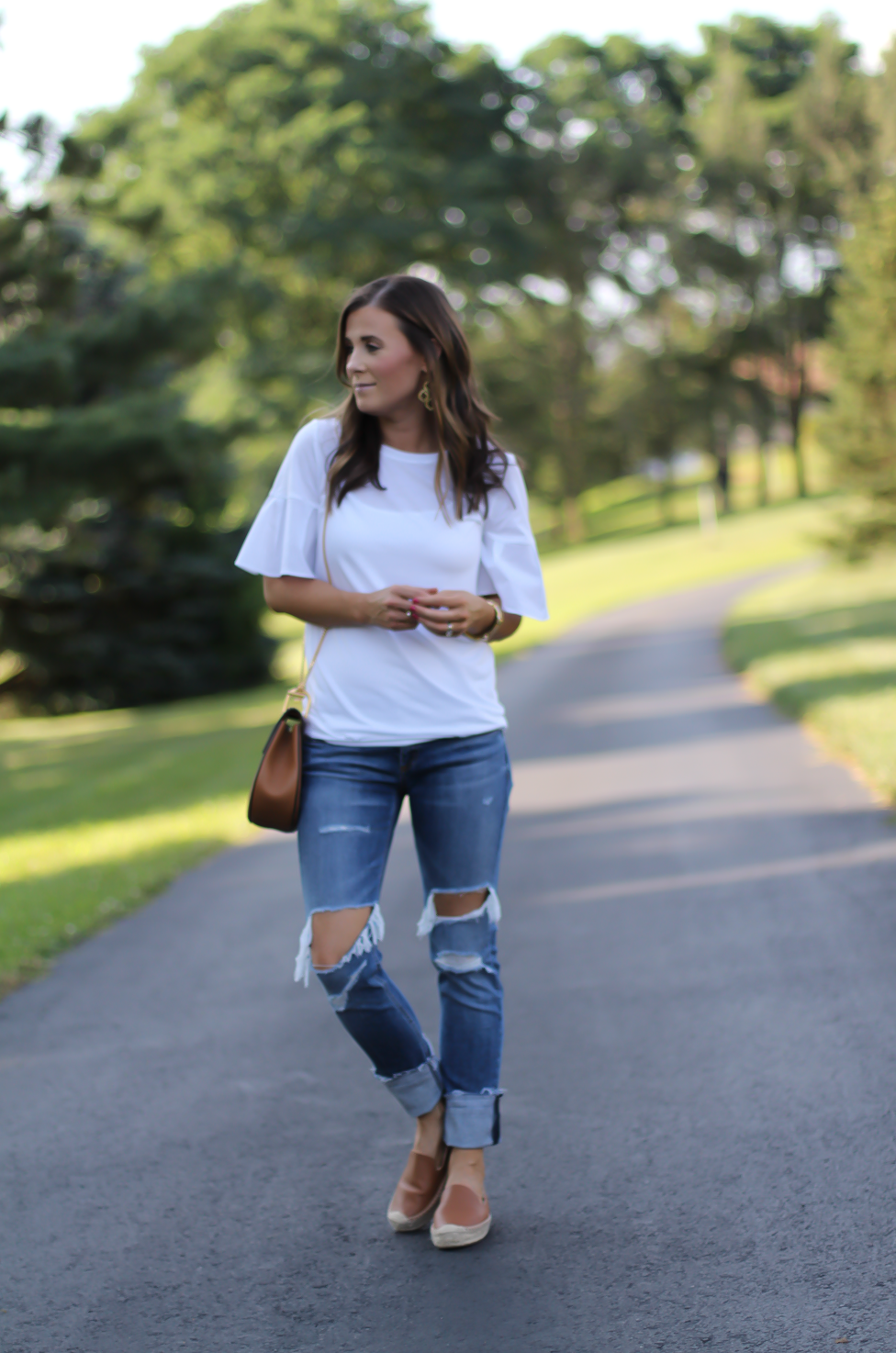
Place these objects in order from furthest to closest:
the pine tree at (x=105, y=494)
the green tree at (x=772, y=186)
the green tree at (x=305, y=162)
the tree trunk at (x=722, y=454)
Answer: the tree trunk at (x=722, y=454) < the green tree at (x=772, y=186) < the green tree at (x=305, y=162) < the pine tree at (x=105, y=494)

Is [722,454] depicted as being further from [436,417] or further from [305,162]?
[436,417]

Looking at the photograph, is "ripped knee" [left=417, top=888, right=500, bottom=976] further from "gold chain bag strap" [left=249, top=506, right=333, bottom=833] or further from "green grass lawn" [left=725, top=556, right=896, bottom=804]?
"green grass lawn" [left=725, top=556, right=896, bottom=804]

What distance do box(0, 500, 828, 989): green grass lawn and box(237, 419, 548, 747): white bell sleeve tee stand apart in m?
3.09

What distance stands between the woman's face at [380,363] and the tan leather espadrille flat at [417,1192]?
174 cm

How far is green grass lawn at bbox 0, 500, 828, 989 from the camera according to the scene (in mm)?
6914

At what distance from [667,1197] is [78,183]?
655 inches

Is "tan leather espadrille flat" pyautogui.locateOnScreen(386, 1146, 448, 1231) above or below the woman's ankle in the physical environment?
below

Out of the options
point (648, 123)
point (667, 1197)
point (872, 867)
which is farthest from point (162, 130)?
Result: point (667, 1197)

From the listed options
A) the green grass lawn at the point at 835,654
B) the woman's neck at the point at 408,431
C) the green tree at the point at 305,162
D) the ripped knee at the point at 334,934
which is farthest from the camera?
the green tree at the point at 305,162

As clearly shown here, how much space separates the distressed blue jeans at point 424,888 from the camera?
3094 mm

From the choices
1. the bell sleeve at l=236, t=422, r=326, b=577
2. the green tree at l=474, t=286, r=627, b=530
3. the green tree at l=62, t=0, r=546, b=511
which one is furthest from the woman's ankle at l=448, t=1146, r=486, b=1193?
the green tree at l=474, t=286, r=627, b=530

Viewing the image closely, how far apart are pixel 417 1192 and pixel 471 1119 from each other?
21 centimetres

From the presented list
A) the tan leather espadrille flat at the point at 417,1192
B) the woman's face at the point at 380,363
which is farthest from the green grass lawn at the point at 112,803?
the woman's face at the point at 380,363

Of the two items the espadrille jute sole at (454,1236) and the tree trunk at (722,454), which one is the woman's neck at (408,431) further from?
the tree trunk at (722,454)
